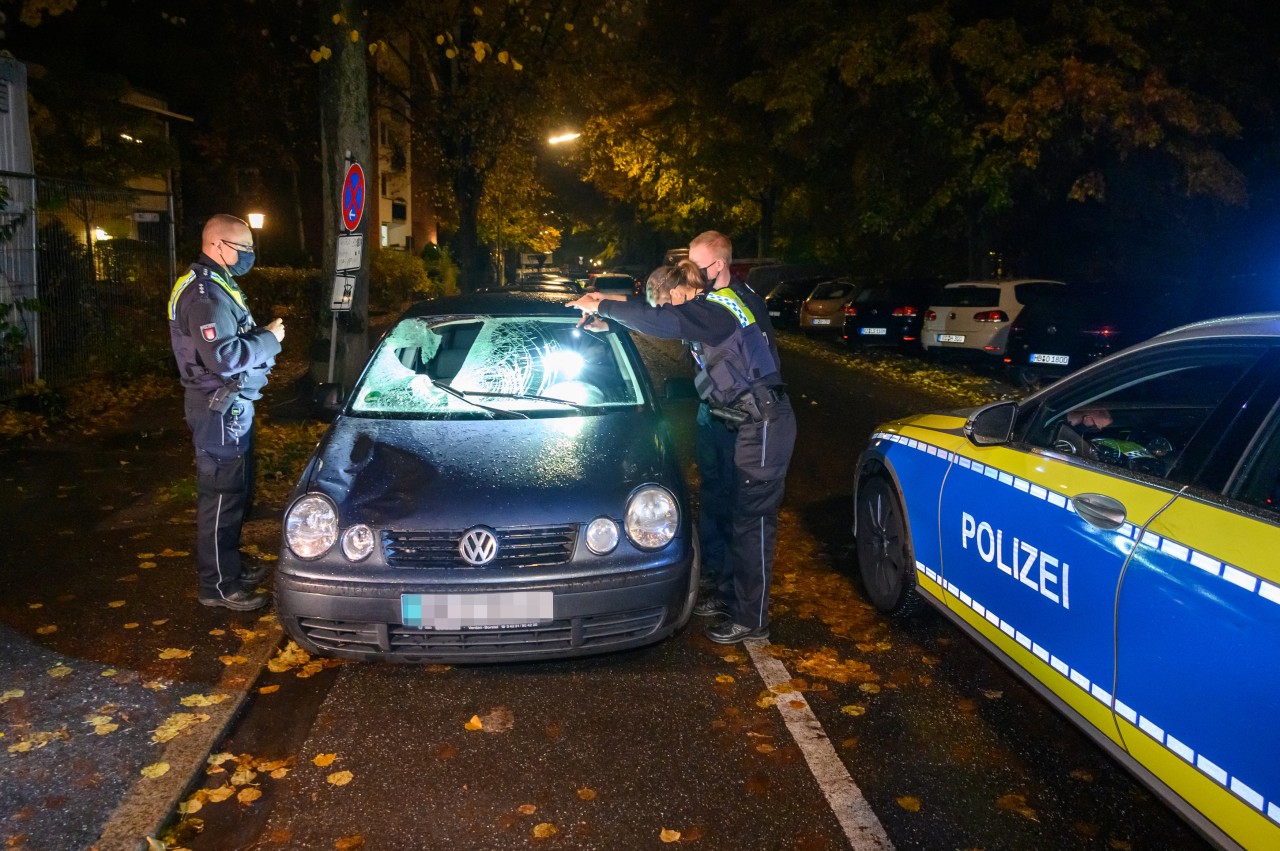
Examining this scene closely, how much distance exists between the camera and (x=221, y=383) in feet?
15.3

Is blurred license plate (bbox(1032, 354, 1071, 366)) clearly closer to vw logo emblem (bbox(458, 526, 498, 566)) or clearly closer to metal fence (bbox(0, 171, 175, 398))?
metal fence (bbox(0, 171, 175, 398))

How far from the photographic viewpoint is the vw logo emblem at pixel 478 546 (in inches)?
148

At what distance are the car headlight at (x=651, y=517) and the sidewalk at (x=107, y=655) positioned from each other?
68.4 inches

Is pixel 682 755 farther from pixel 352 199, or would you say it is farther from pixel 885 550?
pixel 352 199

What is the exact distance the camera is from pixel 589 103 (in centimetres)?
2698

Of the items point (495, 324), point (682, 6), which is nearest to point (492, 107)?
point (682, 6)

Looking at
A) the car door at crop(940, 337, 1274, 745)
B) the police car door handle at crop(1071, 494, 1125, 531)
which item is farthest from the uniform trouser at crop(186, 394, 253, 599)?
the police car door handle at crop(1071, 494, 1125, 531)

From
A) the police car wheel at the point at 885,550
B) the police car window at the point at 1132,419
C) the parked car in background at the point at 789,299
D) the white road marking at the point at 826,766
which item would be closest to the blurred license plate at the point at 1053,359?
the police car window at the point at 1132,419

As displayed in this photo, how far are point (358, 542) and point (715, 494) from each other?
1.97m

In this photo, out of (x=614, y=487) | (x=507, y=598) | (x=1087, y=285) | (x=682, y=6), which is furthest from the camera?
(x=682, y=6)

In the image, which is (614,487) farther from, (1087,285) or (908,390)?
(1087,285)

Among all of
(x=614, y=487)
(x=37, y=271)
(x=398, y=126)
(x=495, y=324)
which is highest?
(x=398, y=126)

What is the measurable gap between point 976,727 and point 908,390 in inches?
424

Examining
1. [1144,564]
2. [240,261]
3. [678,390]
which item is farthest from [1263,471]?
[240,261]
